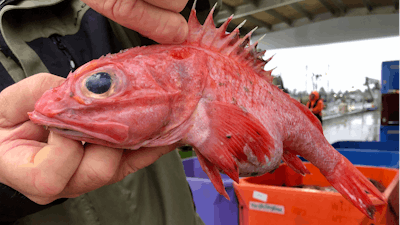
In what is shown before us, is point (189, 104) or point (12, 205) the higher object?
point (189, 104)

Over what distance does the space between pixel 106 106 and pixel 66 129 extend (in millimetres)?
103

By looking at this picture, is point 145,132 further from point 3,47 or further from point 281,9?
point 281,9

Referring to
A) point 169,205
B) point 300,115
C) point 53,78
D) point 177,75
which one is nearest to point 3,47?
point 53,78

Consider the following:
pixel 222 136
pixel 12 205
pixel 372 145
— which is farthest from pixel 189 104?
pixel 372 145

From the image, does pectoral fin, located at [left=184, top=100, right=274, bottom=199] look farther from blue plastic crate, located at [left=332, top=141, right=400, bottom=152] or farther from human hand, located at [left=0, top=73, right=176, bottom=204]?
blue plastic crate, located at [left=332, top=141, right=400, bottom=152]

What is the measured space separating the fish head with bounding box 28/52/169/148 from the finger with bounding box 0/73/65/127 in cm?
5

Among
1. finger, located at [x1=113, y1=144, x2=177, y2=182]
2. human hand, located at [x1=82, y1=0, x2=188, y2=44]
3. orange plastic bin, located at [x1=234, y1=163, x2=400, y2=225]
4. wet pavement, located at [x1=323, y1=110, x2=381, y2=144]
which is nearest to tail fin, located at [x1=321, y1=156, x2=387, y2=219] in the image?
orange plastic bin, located at [x1=234, y1=163, x2=400, y2=225]

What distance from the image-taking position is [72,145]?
1.91ft

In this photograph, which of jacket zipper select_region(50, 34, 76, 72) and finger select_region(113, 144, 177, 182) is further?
jacket zipper select_region(50, 34, 76, 72)

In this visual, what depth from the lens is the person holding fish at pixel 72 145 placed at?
56 cm

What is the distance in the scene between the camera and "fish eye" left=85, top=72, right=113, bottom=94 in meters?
0.60

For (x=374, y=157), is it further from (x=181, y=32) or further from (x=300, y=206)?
(x=181, y=32)

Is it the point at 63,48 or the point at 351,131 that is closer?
the point at 63,48

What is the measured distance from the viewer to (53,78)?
2.19 ft
